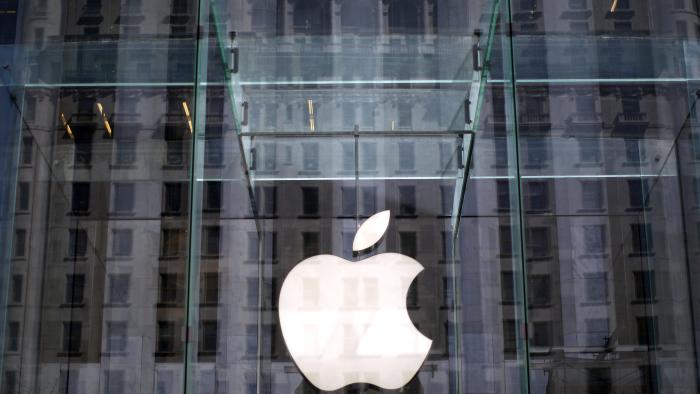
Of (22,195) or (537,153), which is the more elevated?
(537,153)

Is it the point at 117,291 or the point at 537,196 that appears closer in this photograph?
the point at 117,291

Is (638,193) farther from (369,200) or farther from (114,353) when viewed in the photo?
(114,353)

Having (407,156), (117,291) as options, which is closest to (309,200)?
(407,156)

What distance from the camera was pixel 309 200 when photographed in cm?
377

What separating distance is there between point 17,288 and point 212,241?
0.63 metres

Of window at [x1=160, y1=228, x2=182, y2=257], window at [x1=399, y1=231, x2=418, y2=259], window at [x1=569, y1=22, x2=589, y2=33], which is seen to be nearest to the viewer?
window at [x1=160, y1=228, x2=182, y2=257]

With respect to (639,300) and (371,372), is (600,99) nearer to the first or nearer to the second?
(639,300)

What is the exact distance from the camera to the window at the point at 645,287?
3.57 metres

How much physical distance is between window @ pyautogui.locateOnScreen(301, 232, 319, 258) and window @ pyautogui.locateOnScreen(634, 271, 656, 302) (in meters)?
1.05

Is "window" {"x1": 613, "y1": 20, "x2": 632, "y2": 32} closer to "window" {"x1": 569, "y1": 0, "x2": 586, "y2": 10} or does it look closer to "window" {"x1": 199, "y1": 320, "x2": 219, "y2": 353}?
"window" {"x1": 569, "y1": 0, "x2": 586, "y2": 10}

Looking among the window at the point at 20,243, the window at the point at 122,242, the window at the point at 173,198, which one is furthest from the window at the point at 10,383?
the window at the point at 173,198

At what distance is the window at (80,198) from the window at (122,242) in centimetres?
13

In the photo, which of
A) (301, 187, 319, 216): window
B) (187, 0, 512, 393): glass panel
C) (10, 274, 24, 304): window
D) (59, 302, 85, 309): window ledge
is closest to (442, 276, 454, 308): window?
(187, 0, 512, 393): glass panel

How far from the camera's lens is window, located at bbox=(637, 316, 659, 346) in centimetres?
350
